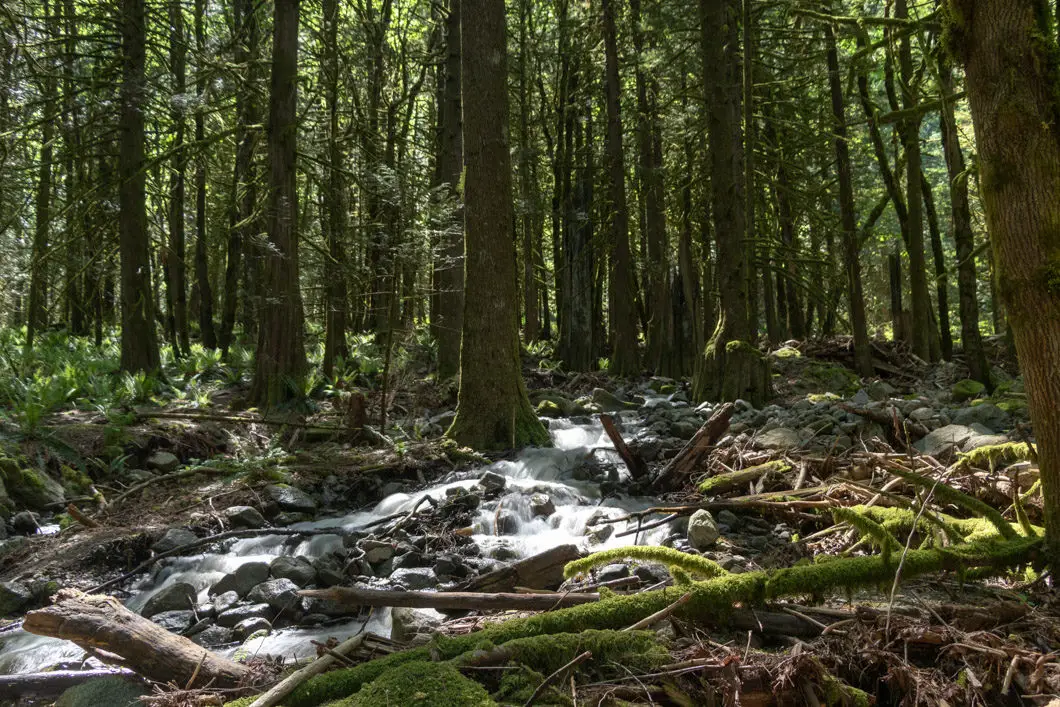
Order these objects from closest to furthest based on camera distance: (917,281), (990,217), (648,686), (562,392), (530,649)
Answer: (648,686) → (530,649) → (990,217) → (917,281) → (562,392)

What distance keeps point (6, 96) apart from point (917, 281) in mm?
14168

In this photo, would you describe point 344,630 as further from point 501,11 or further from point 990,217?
point 501,11

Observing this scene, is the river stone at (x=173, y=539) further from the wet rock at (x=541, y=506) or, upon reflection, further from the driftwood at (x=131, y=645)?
the driftwood at (x=131, y=645)

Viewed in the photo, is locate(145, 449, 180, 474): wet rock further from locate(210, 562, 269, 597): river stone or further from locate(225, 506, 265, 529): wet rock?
locate(210, 562, 269, 597): river stone

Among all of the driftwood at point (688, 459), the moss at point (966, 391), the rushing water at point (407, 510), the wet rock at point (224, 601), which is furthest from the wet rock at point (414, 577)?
the moss at point (966, 391)

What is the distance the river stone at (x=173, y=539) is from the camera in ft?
20.6

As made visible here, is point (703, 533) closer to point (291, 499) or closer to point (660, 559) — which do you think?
point (660, 559)

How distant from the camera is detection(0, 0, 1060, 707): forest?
301 centimetres

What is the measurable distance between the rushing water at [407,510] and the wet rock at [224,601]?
262mm

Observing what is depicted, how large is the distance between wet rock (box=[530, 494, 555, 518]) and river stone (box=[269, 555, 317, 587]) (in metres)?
2.10

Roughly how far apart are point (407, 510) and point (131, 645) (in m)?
3.95

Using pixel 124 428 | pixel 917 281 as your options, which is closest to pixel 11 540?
pixel 124 428

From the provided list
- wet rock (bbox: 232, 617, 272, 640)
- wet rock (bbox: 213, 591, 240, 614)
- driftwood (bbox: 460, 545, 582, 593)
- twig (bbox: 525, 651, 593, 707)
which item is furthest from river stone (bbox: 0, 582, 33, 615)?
twig (bbox: 525, 651, 593, 707)

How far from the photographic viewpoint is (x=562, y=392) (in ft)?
47.7
